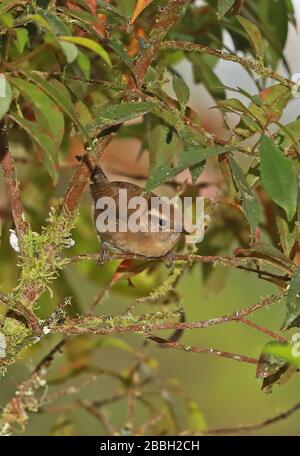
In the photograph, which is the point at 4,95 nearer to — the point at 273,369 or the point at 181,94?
the point at 181,94

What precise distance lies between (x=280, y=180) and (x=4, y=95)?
266 millimetres

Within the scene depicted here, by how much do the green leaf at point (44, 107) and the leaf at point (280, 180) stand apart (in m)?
0.19

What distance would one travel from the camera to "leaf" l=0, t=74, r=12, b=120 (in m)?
0.67

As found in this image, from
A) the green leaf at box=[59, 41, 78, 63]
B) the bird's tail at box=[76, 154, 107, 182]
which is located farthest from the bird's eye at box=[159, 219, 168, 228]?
the green leaf at box=[59, 41, 78, 63]

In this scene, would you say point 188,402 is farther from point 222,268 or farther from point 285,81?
point 285,81

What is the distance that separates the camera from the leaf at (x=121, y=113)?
817mm

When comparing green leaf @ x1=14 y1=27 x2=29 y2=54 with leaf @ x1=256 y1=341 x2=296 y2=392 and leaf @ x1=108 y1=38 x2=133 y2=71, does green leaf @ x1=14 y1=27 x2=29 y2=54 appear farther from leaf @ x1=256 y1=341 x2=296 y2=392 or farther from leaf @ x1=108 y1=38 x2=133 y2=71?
leaf @ x1=256 y1=341 x2=296 y2=392

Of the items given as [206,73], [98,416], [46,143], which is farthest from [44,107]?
[98,416]

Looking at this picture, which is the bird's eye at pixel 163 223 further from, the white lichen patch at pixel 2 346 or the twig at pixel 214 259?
the white lichen patch at pixel 2 346

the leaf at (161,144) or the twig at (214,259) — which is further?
the leaf at (161,144)

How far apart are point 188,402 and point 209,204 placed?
0.49 meters

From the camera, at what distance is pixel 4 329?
35.9 inches

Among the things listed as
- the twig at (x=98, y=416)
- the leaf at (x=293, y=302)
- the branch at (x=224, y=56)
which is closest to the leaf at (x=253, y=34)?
the branch at (x=224, y=56)
